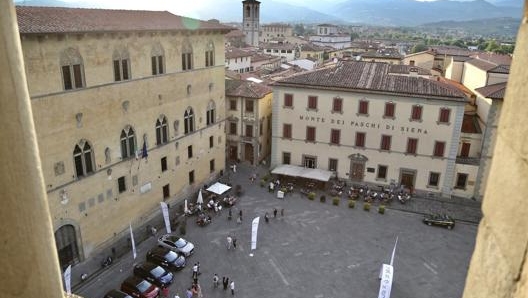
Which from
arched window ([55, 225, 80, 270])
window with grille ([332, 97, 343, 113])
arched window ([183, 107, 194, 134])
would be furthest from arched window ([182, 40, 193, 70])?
arched window ([55, 225, 80, 270])

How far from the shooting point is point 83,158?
966 inches

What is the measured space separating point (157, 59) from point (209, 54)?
22.9 feet

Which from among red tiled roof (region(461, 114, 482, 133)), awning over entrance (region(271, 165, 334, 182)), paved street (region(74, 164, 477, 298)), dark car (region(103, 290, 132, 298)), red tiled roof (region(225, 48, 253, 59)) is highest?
red tiled roof (region(225, 48, 253, 59))

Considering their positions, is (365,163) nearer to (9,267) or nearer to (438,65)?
(9,267)

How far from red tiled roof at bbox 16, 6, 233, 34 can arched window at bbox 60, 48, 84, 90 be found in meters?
1.34

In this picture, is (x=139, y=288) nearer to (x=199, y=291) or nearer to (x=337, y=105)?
(x=199, y=291)

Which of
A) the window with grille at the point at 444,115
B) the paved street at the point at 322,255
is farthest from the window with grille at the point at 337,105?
the paved street at the point at 322,255

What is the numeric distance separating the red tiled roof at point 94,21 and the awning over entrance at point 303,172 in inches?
571

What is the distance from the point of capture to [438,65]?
243ft

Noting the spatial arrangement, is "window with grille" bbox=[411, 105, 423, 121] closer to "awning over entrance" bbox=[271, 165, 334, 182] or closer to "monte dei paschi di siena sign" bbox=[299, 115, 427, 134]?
"monte dei paschi di siena sign" bbox=[299, 115, 427, 134]

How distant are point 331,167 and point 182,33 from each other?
1854 centimetres

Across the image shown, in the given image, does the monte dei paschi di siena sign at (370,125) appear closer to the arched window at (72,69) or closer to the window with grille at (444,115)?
the window with grille at (444,115)

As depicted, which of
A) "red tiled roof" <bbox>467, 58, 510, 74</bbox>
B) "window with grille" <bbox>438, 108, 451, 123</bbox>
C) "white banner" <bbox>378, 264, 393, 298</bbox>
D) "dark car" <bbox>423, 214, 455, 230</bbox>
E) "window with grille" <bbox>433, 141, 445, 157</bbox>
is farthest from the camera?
"red tiled roof" <bbox>467, 58, 510, 74</bbox>

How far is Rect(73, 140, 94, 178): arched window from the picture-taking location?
24078 mm
